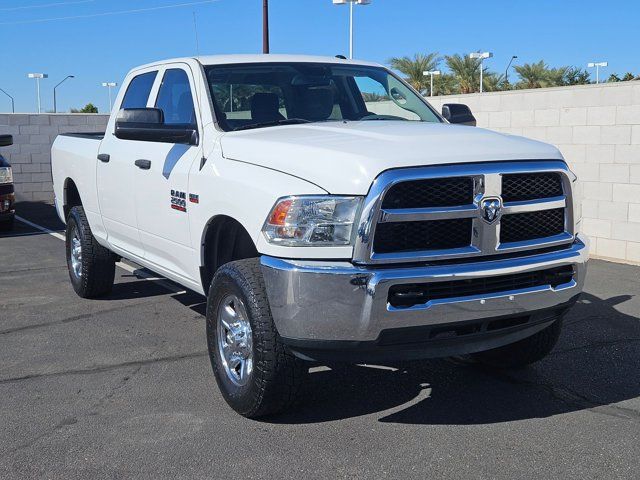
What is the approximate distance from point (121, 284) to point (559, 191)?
5190mm

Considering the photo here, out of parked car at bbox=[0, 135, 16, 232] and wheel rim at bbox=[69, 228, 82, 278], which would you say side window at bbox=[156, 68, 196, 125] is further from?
parked car at bbox=[0, 135, 16, 232]

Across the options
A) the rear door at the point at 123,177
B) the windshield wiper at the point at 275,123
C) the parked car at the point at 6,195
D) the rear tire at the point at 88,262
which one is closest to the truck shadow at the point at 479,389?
the windshield wiper at the point at 275,123

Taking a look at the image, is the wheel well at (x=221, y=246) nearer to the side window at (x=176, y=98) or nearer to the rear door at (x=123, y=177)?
the side window at (x=176, y=98)

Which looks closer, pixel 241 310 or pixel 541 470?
pixel 541 470

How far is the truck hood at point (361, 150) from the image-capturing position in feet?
12.3

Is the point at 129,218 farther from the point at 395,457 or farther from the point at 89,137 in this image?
the point at 395,457

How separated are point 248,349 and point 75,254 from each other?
13.1ft

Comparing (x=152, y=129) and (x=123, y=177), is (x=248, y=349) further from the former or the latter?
(x=123, y=177)

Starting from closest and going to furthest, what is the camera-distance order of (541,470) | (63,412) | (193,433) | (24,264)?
(541,470)
(193,433)
(63,412)
(24,264)

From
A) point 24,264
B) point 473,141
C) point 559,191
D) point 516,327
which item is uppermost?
point 473,141

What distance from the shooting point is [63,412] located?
14.7 feet

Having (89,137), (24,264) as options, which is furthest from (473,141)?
(24,264)

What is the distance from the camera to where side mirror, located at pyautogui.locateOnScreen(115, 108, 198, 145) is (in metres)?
4.93

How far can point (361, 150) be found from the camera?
3883 mm
